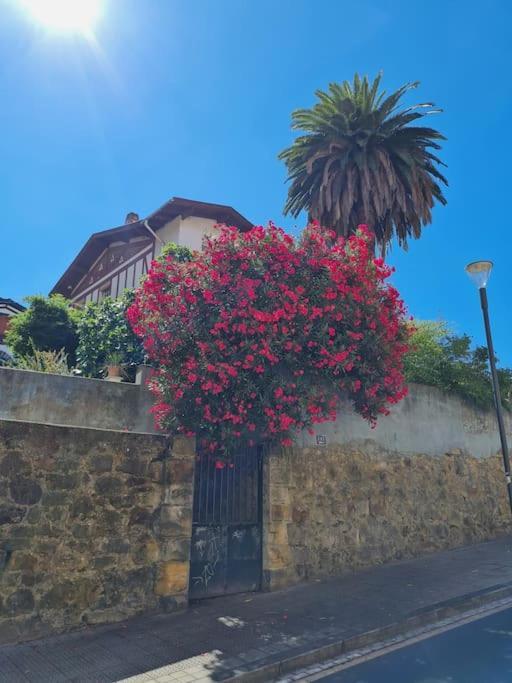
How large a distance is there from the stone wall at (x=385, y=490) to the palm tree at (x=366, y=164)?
542 centimetres

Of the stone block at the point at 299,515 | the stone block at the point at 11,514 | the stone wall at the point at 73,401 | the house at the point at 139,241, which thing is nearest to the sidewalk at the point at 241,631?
the stone block at the point at 299,515

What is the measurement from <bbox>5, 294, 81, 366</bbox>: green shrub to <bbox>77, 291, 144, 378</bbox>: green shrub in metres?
1.22

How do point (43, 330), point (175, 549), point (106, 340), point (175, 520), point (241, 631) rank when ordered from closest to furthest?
point (241, 631)
point (175, 549)
point (175, 520)
point (106, 340)
point (43, 330)

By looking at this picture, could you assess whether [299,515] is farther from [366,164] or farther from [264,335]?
[366,164]

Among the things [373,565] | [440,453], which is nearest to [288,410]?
[373,565]

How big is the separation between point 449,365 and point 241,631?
7.97 m

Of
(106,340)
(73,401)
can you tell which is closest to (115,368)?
(73,401)

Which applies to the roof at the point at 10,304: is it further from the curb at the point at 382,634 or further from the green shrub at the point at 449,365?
the curb at the point at 382,634

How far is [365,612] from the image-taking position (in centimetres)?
625

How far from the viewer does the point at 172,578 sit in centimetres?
652

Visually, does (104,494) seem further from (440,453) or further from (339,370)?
(440,453)

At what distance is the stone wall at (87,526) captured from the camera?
5543 millimetres

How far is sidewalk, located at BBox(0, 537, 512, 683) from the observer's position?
470 centimetres

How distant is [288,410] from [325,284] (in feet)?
6.66
